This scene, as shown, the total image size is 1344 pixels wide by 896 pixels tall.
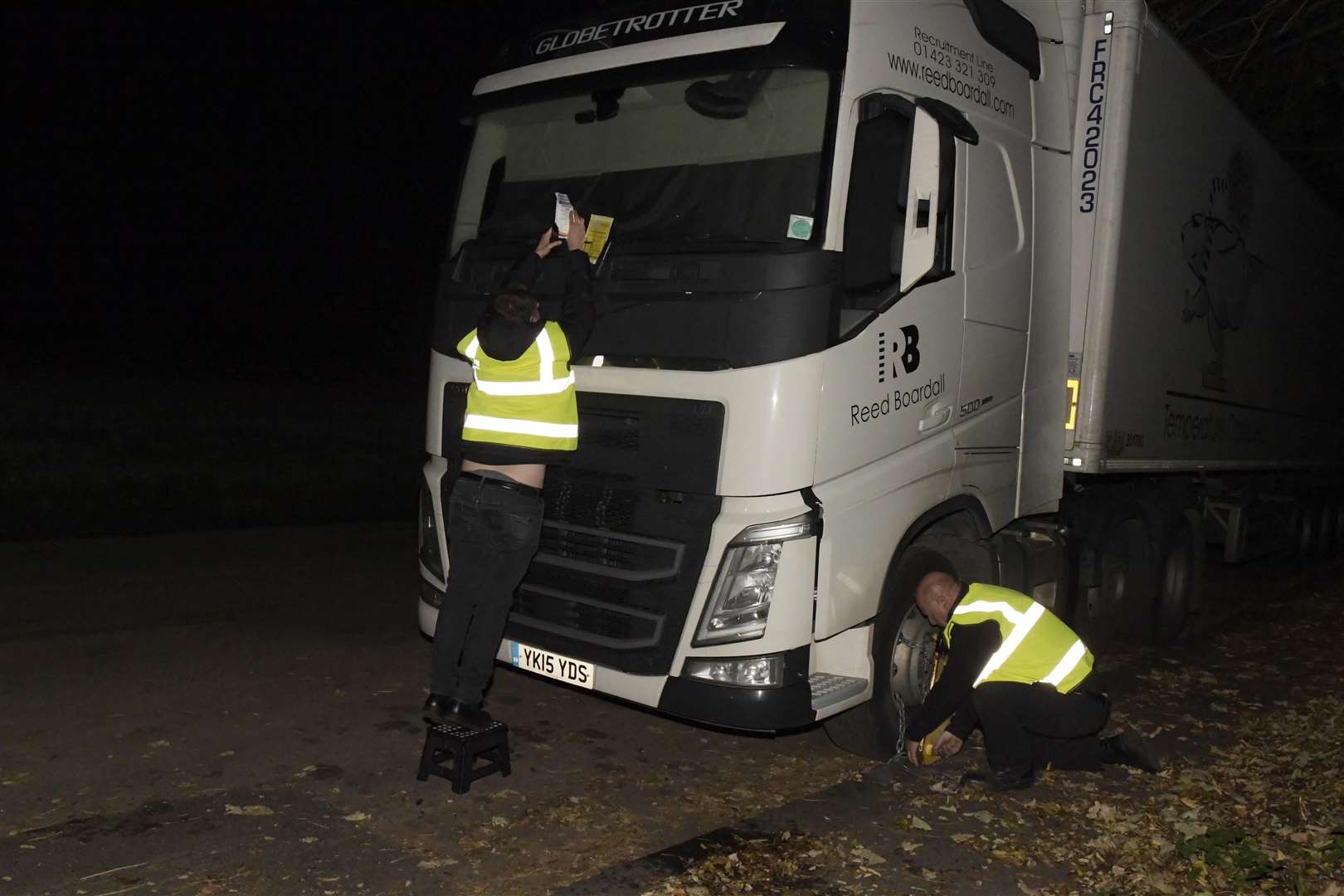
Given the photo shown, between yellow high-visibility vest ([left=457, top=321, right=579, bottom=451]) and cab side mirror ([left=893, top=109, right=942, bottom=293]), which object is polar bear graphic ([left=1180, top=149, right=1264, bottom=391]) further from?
yellow high-visibility vest ([left=457, top=321, right=579, bottom=451])

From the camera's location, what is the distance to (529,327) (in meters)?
4.93

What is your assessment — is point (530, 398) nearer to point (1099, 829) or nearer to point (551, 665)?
point (551, 665)

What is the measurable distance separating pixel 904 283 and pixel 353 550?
6.52 meters

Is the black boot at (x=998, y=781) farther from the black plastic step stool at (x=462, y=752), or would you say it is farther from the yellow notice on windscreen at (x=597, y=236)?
the yellow notice on windscreen at (x=597, y=236)

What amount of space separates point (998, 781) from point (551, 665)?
78.8 inches

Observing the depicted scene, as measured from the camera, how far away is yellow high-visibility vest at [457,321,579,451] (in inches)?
195

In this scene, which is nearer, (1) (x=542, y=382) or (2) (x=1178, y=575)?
(1) (x=542, y=382)

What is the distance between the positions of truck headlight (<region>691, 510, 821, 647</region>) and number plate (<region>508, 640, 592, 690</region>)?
24.5 inches

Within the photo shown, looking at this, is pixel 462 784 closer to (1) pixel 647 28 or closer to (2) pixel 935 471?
(2) pixel 935 471

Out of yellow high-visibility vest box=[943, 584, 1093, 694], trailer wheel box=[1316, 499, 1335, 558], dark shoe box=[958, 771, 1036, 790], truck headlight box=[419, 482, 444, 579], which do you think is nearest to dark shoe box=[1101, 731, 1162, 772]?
yellow high-visibility vest box=[943, 584, 1093, 694]

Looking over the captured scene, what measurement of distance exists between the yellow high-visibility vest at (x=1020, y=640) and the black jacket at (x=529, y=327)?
1900 mm

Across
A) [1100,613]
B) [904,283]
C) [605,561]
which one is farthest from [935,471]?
[1100,613]

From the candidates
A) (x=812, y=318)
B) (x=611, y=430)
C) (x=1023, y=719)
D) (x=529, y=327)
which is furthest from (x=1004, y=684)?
(x=529, y=327)

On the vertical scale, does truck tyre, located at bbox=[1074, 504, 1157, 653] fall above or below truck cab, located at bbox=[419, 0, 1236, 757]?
below
